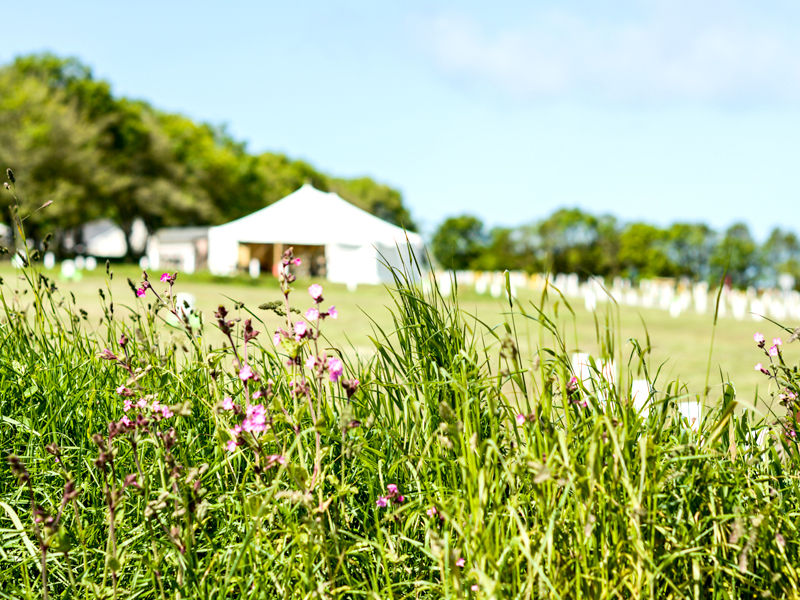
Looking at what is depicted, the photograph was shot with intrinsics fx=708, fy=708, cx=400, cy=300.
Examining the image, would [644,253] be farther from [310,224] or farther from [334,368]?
[334,368]

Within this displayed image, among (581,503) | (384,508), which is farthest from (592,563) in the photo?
(384,508)

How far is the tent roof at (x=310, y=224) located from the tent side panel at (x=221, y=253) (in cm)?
181

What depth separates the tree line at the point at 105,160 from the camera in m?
40.8

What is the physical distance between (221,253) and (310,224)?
9810 millimetres

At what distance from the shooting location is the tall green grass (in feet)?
5.87

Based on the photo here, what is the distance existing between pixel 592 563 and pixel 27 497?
6.31 feet

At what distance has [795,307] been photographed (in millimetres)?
25844

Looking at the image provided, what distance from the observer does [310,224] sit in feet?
102

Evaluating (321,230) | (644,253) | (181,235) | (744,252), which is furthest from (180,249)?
(644,253)

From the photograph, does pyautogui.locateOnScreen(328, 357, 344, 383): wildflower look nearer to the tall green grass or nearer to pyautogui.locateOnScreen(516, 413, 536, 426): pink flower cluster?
the tall green grass

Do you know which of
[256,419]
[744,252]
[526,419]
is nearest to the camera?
[256,419]

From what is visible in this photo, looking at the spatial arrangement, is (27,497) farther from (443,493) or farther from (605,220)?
(605,220)

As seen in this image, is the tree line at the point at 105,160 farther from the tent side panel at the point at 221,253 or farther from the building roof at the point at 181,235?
the tent side panel at the point at 221,253

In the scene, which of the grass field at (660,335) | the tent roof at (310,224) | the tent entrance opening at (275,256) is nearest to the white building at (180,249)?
the tent entrance opening at (275,256)
